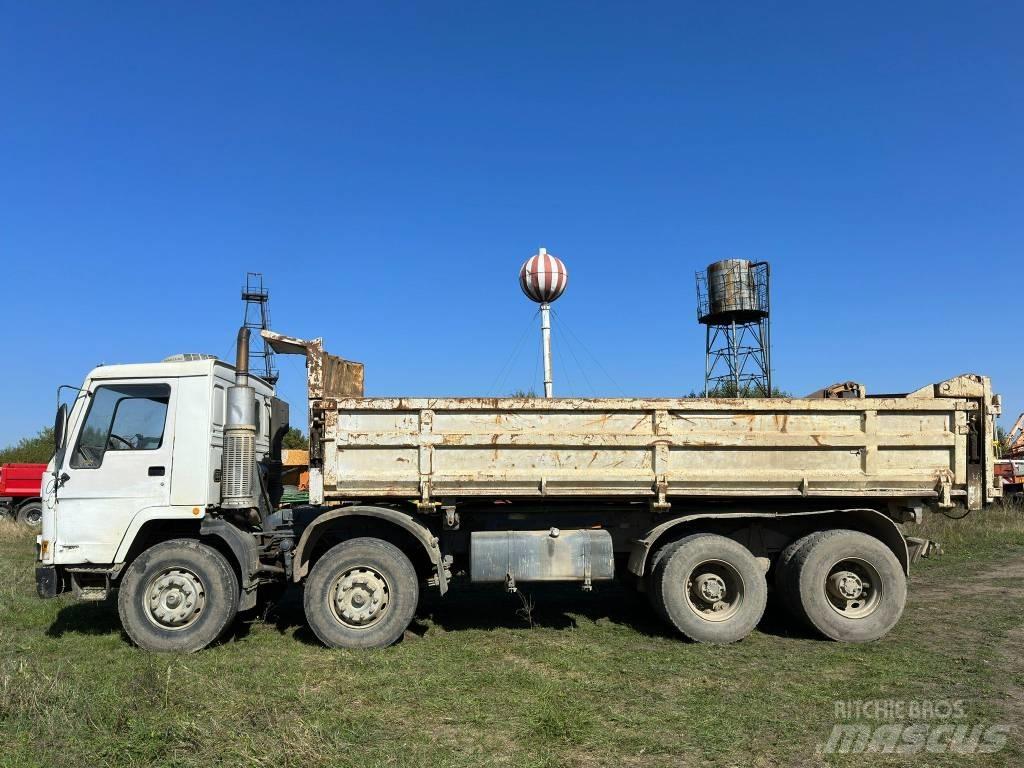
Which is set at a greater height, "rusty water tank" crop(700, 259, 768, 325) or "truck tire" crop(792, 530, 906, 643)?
"rusty water tank" crop(700, 259, 768, 325)

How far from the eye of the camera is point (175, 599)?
21.8ft

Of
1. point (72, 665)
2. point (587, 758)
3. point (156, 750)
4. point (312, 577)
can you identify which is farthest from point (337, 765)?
point (72, 665)

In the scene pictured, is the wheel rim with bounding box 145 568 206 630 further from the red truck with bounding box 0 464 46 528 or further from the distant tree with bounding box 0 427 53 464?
the distant tree with bounding box 0 427 53 464

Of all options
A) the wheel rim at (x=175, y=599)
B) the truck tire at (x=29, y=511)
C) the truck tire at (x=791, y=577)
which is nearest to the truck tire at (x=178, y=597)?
the wheel rim at (x=175, y=599)

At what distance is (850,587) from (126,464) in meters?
7.46

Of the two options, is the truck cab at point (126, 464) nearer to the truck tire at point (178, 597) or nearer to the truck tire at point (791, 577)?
the truck tire at point (178, 597)

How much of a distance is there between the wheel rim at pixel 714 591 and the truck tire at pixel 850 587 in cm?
65

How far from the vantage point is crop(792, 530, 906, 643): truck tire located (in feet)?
22.7

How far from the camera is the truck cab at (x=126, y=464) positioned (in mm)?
6703

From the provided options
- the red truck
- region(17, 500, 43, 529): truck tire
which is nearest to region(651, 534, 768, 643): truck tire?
region(17, 500, 43, 529): truck tire

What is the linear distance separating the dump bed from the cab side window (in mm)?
1607

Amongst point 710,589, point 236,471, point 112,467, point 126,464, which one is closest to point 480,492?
point 236,471

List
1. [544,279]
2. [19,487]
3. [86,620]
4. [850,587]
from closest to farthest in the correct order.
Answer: [850,587], [86,620], [544,279], [19,487]

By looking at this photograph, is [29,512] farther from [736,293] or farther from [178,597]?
[736,293]
